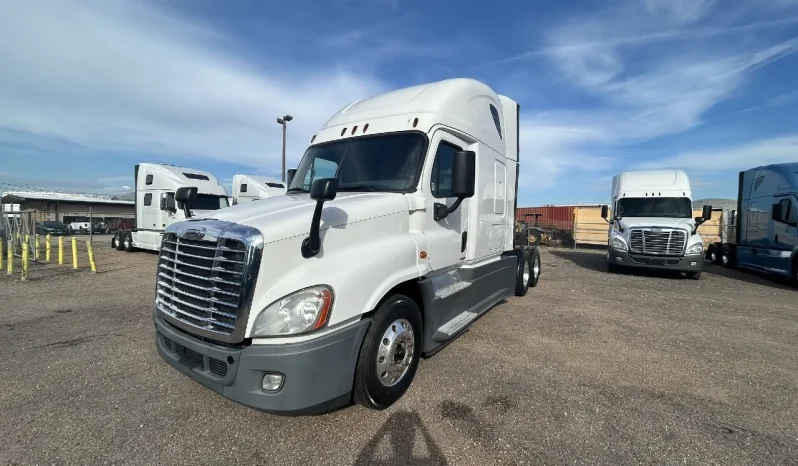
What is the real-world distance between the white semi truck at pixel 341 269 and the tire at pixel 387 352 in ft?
0.04

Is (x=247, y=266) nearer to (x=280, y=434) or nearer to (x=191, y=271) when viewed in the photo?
(x=191, y=271)

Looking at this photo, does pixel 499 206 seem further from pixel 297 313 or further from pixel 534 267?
pixel 297 313

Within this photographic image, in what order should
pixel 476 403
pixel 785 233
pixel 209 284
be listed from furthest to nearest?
1. pixel 785 233
2. pixel 476 403
3. pixel 209 284

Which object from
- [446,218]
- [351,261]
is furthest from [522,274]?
[351,261]

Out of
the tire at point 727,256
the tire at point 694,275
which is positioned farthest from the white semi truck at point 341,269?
the tire at point 727,256

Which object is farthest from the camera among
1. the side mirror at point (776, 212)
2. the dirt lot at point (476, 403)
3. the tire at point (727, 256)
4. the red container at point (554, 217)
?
the red container at point (554, 217)

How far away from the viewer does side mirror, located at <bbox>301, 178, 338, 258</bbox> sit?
2593 millimetres

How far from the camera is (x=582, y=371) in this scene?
13.8ft

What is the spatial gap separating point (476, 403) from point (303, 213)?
7.76 ft

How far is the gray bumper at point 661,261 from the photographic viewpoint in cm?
1031

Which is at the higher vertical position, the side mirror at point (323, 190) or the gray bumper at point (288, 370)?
the side mirror at point (323, 190)

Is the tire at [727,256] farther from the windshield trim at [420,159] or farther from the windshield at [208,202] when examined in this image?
the windshield at [208,202]

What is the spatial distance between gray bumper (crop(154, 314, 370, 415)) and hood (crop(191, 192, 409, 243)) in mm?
806

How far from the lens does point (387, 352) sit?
319 centimetres
